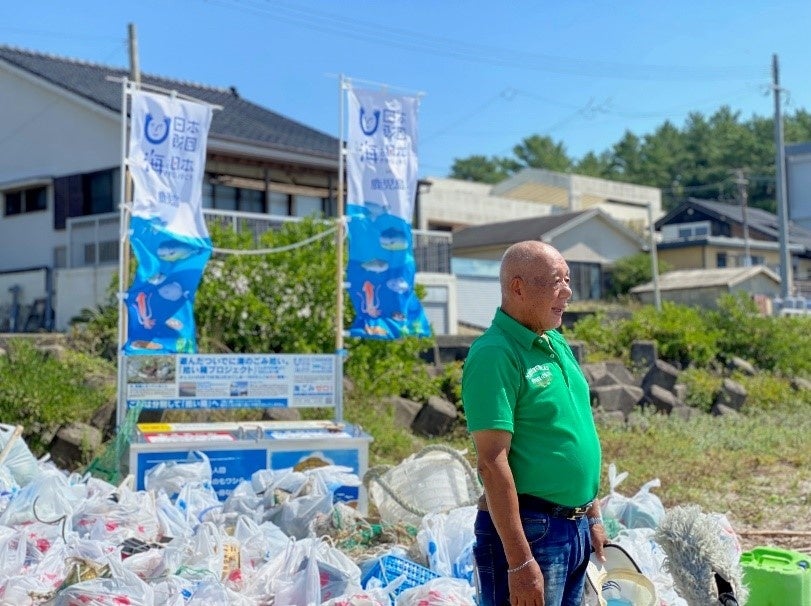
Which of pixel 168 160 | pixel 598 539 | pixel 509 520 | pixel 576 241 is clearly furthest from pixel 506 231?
pixel 509 520

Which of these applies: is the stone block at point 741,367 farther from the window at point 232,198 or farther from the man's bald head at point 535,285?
the man's bald head at point 535,285

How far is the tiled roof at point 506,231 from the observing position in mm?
28734

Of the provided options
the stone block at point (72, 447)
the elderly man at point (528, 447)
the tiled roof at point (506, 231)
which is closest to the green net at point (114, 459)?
the stone block at point (72, 447)

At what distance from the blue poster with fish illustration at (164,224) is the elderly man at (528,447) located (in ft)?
17.5

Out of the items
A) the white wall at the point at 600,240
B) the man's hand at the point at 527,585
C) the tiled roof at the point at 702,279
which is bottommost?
the man's hand at the point at 527,585

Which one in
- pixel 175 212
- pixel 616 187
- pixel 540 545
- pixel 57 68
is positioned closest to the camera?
pixel 540 545

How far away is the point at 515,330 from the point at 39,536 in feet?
11.2

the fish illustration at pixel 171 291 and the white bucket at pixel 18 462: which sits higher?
the fish illustration at pixel 171 291

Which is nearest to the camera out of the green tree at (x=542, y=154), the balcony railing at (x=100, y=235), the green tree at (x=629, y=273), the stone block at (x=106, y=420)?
the stone block at (x=106, y=420)

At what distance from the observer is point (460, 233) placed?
A: 31500 mm

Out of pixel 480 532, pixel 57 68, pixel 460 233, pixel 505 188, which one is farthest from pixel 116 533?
pixel 505 188

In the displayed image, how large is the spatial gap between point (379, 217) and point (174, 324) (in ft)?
7.34

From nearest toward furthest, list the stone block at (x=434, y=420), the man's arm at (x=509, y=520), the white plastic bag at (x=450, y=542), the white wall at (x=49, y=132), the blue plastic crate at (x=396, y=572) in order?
the man's arm at (x=509, y=520) → the blue plastic crate at (x=396, y=572) → the white plastic bag at (x=450, y=542) → the stone block at (x=434, y=420) → the white wall at (x=49, y=132)

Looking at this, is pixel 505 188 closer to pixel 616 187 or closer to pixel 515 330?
pixel 616 187
